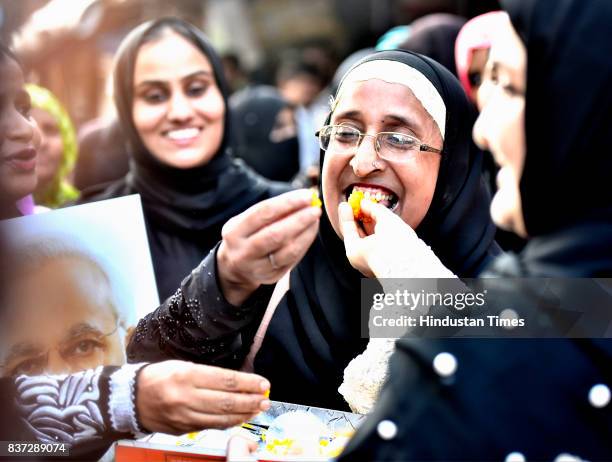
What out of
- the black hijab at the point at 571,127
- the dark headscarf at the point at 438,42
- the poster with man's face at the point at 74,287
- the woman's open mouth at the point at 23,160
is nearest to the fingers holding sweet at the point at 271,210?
the black hijab at the point at 571,127

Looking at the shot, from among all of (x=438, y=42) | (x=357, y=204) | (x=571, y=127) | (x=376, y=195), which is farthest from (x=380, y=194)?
(x=438, y=42)

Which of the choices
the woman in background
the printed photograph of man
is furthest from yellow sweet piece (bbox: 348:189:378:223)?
the woman in background

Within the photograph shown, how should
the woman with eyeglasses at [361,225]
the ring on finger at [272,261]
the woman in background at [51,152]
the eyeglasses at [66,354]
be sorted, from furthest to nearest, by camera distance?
1. the woman in background at [51,152]
2. the woman with eyeglasses at [361,225]
3. the eyeglasses at [66,354]
4. the ring on finger at [272,261]

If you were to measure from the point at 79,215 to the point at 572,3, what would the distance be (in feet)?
5.16

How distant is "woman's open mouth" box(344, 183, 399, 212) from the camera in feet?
6.63

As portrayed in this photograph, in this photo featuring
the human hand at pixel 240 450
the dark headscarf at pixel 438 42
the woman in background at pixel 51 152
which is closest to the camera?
the human hand at pixel 240 450

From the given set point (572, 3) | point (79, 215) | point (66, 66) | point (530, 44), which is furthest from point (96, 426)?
point (66, 66)

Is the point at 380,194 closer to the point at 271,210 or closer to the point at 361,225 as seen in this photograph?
the point at 361,225

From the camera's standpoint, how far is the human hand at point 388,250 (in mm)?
1540

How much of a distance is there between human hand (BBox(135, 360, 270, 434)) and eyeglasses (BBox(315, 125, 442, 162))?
2.92 feet

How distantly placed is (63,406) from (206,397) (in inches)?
19.4

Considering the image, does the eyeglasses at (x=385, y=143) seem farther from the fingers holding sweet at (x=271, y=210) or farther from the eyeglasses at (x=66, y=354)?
the eyeglasses at (x=66, y=354)
